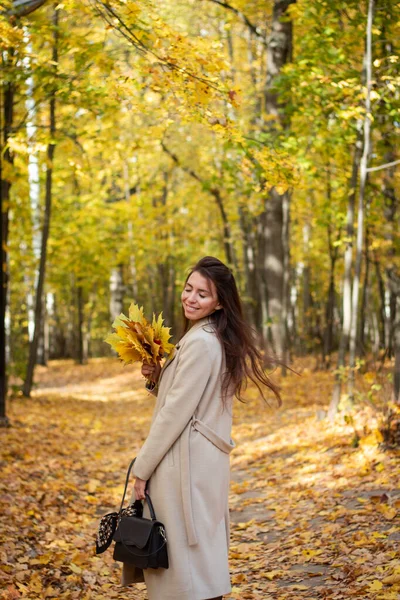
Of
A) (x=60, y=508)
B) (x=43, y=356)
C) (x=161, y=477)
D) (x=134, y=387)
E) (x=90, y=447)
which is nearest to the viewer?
(x=161, y=477)

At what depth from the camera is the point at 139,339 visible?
3689mm

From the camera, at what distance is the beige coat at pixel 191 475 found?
130 inches

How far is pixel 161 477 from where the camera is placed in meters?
3.38

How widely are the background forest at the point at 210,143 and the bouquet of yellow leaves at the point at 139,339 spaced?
0.58 meters

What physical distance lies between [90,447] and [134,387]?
10074mm

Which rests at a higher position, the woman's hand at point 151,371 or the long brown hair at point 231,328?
the long brown hair at point 231,328

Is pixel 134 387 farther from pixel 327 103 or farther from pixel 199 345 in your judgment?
pixel 199 345

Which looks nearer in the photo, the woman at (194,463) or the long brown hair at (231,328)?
the woman at (194,463)

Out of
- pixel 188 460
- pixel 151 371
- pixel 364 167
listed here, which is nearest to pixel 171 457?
pixel 188 460

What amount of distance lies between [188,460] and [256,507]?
395cm

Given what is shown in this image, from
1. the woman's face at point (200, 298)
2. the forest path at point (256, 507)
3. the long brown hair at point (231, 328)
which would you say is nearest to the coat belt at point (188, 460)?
the long brown hair at point (231, 328)

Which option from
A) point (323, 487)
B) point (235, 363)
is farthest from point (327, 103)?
point (235, 363)

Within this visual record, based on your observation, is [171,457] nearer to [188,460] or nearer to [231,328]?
[188,460]

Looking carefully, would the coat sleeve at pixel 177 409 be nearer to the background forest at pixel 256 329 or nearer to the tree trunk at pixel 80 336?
the background forest at pixel 256 329
